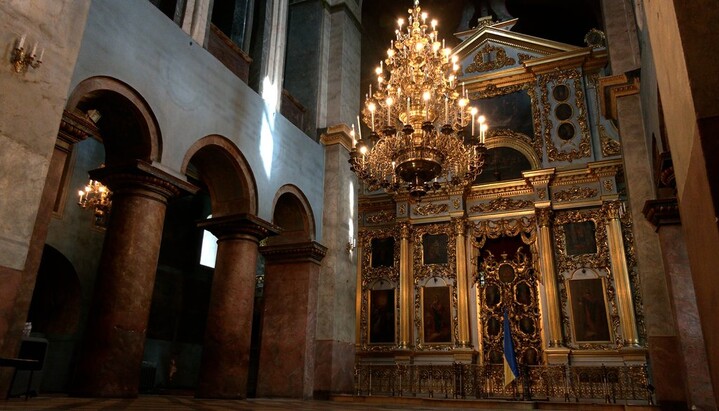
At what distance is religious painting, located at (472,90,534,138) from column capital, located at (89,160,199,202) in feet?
35.9

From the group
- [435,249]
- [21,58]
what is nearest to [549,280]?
[435,249]

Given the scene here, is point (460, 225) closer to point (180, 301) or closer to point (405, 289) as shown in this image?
point (405, 289)

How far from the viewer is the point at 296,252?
9.66 meters

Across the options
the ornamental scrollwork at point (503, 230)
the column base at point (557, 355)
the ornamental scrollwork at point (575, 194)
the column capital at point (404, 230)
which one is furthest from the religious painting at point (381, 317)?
the ornamental scrollwork at point (575, 194)

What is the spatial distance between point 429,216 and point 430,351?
12.2 feet

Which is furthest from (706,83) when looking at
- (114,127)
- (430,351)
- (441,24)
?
(441,24)

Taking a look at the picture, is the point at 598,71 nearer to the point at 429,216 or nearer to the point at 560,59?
the point at 560,59

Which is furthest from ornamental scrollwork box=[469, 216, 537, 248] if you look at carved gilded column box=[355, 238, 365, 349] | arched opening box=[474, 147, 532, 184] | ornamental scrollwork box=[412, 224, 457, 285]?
carved gilded column box=[355, 238, 365, 349]

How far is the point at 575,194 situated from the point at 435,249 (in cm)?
394

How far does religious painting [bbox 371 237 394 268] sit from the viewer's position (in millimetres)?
15295

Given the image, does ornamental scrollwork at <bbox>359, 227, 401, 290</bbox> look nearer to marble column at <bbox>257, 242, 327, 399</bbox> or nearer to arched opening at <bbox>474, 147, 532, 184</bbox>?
arched opening at <bbox>474, 147, 532, 184</bbox>

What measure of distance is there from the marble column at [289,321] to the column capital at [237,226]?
1404 mm

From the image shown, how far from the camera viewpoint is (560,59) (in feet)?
48.8

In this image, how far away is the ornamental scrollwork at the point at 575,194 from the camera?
13.7 metres
